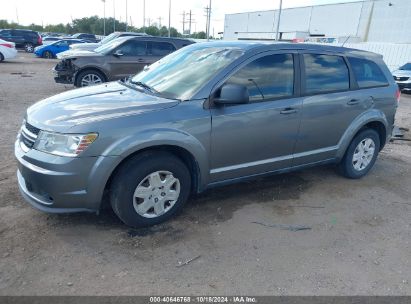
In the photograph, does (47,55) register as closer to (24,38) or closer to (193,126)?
(24,38)

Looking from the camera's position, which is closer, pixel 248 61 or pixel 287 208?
pixel 248 61

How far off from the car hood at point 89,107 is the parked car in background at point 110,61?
681 cm

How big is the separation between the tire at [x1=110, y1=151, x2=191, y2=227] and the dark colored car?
31.2 metres

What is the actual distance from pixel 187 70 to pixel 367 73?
103 inches

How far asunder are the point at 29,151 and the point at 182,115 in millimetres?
1405

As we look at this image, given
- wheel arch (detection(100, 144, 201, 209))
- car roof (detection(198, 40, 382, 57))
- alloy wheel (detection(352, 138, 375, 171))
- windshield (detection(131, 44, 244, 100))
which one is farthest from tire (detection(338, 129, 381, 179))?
wheel arch (detection(100, 144, 201, 209))

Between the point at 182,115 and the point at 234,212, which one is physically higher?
the point at 182,115

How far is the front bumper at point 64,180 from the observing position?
2971mm

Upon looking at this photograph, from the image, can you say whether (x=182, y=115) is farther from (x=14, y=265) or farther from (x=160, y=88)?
(x=14, y=265)

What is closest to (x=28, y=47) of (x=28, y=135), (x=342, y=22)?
(x=28, y=135)

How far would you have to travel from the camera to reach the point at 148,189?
336cm

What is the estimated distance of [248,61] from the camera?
3.76 meters

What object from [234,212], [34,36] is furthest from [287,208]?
[34,36]

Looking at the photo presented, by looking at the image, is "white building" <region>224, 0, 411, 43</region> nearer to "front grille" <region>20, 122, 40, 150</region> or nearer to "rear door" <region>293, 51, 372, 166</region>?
"rear door" <region>293, 51, 372, 166</region>
